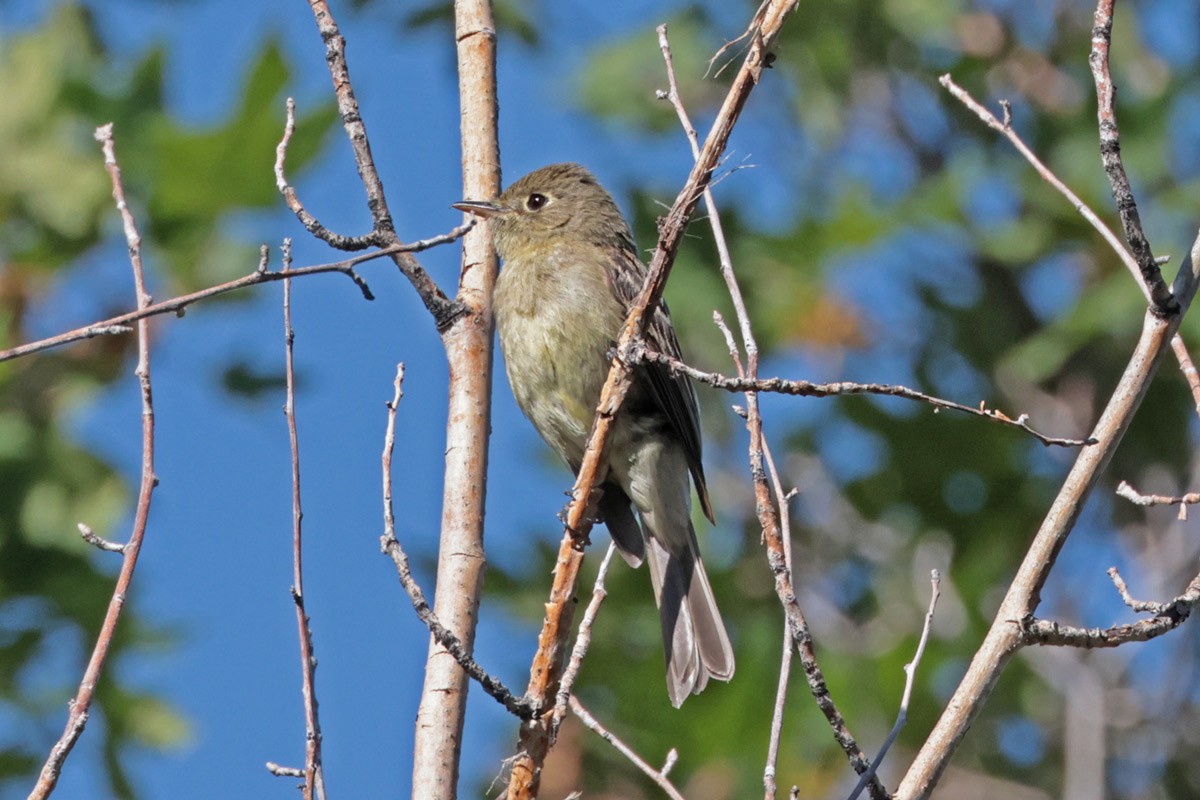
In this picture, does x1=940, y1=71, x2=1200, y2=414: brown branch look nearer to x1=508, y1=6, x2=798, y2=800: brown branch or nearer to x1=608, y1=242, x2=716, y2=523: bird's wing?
x1=508, y1=6, x2=798, y2=800: brown branch

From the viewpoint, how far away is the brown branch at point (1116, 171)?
2742 mm

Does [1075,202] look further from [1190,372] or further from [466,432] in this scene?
[466,432]

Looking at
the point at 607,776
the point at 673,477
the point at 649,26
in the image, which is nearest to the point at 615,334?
the point at 673,477

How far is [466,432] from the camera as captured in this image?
3.73 m

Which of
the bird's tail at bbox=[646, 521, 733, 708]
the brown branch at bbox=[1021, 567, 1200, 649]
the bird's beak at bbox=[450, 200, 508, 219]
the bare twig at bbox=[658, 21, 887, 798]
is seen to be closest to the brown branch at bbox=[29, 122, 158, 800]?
the bird's beak at bbox=[450, 200, 508, 219]

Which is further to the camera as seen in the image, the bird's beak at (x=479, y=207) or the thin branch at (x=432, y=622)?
the bird's beak at (x=479, y=207)

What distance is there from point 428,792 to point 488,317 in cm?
128

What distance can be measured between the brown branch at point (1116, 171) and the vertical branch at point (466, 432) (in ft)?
5.38

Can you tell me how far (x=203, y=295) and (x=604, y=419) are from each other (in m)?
0.99

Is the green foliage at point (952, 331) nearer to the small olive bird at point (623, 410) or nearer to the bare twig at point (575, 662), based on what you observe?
the small olive bird at point (623, 410)

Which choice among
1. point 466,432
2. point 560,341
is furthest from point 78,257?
point 466,432

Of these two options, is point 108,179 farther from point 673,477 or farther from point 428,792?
point 428,792

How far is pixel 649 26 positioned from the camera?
8.34 meters

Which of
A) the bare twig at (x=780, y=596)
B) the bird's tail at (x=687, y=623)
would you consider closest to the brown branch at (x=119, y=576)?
the bare twig at (x=780, y=596)
